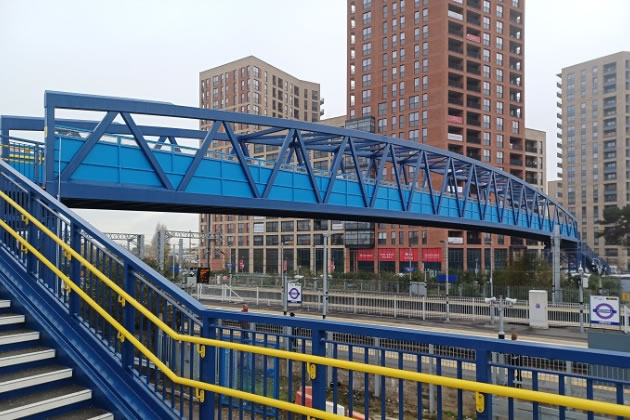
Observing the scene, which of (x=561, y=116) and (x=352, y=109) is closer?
(x=352, y=109)

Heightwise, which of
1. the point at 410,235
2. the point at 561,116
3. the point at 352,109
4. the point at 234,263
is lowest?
the point at 234,263

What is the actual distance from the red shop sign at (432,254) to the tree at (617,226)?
162ft

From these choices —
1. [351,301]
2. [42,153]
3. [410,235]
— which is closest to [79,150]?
[42,153]

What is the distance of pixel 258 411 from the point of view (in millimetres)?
4922

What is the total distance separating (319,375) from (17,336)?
352cm

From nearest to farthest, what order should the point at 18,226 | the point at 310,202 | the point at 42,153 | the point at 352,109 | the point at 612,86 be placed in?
the point at 18,226, the point at 42,153, the point at 310,202, the point at 352,109, the point at 612,86

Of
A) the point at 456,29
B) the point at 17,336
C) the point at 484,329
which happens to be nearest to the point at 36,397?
the point at 17,336

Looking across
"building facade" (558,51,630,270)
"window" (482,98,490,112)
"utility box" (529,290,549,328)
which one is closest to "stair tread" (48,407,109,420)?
"utility box" (529,290,549,328)

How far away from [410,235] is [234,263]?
3591 centimetres

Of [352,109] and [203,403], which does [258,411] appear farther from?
[352,109]

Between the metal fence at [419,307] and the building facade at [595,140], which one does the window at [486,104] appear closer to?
the metal fence at [419,307]

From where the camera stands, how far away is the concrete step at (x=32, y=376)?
15.5 ft

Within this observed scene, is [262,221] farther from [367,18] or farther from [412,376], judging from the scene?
[412,376]

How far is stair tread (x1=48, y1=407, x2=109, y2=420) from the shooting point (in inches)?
189
